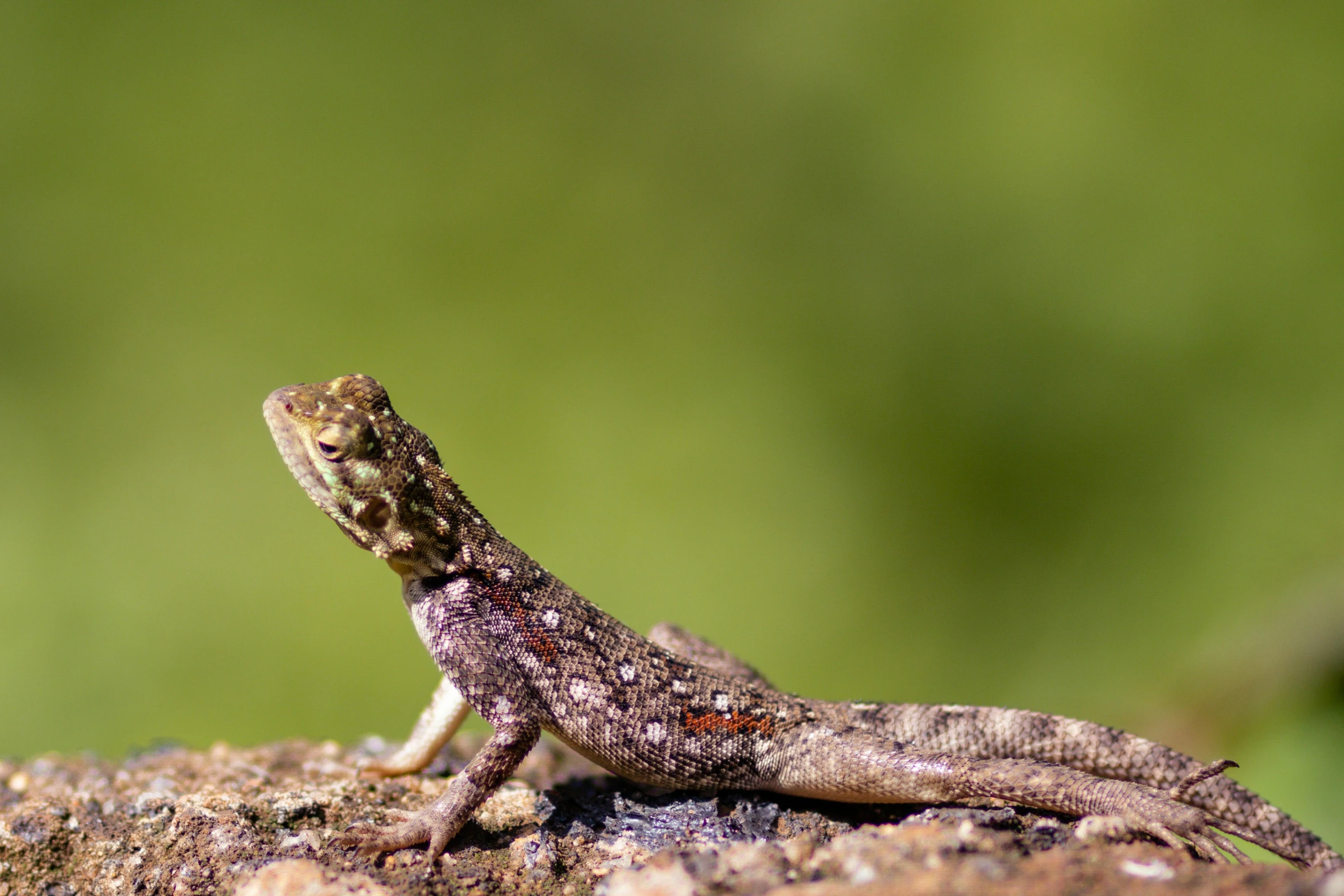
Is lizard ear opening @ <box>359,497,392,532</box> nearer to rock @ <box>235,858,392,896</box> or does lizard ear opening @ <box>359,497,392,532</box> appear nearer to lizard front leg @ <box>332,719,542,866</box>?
lizard front leg @ <box>332,719,542,866</box>

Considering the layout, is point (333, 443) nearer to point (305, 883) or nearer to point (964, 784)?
point (305, 883)

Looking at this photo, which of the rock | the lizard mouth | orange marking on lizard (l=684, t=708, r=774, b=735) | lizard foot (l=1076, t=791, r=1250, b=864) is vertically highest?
lizard foot (l=1076, t=791, r=1250, b=864)

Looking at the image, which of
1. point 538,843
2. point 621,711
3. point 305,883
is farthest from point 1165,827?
point 305,883

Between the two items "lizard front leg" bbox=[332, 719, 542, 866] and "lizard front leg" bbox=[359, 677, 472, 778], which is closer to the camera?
"lizard front leg" bbox=[332, 719, 542, 866]

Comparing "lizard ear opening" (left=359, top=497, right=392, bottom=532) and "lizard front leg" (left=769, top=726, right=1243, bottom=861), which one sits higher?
"lizard front leg" (left=769, top=726, right=1243, bottom=861)

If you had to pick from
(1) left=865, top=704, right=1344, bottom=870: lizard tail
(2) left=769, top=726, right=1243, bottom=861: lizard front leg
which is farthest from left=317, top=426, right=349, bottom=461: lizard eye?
(1) left=865, top=704, right=1344, bottom=870: lizard tail

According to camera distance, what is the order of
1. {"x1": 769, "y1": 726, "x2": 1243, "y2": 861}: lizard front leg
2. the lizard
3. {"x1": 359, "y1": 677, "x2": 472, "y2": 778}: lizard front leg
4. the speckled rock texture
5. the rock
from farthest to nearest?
{"x1": 359, "y1": 677, "x2": 472, "y2": 778}: lizard front leg < the lizard < {"x1": 769, "y1": 726, "x2": 1243, "y2": 861}: lizard front leg < the rock < the speckled rock texture

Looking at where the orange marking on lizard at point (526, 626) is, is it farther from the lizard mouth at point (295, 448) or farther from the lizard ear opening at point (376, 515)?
the lizard mouth at point (295, 448)
